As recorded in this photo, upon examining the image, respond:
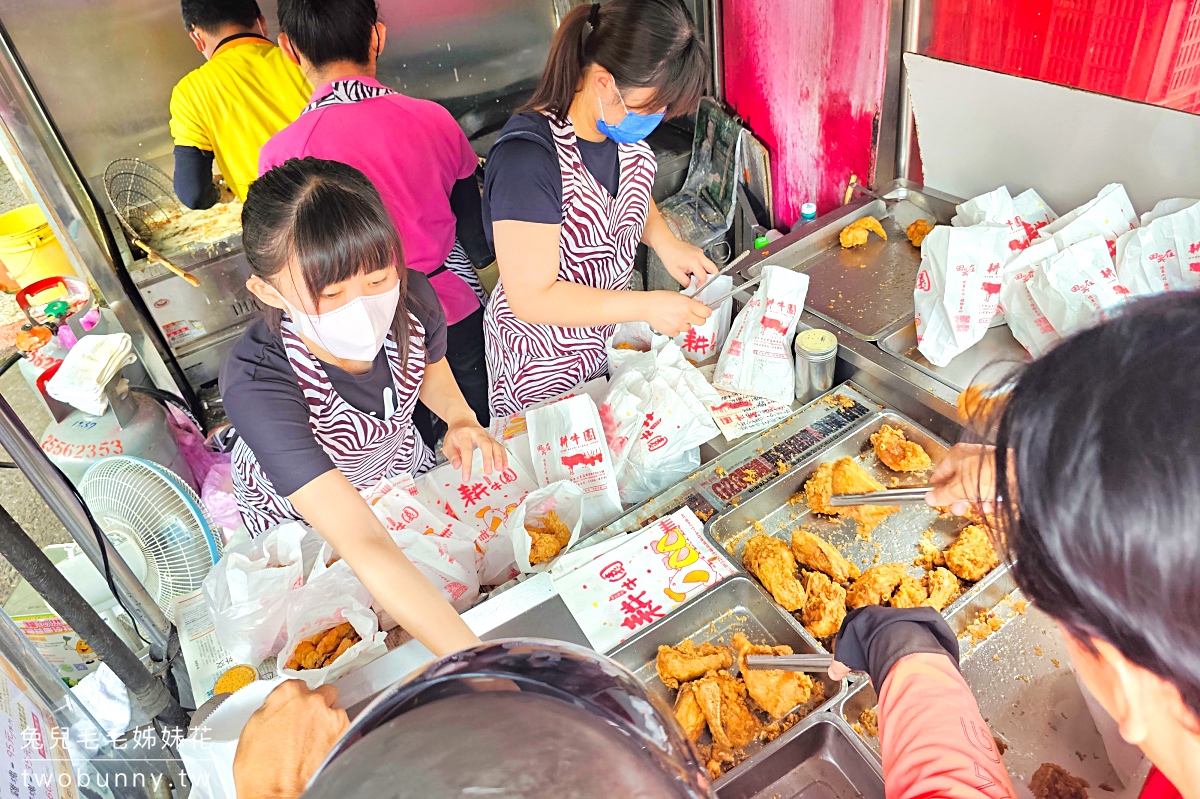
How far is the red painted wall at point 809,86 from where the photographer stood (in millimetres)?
2619

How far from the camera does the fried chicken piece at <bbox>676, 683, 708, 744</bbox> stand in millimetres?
1376

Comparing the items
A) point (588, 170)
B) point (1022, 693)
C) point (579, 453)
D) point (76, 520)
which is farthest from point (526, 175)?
point (1022, 693)

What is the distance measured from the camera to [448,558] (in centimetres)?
166

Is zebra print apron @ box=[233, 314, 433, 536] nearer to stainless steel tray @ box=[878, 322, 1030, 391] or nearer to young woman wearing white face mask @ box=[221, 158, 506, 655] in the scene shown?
young woman wearing white face mask @ box=[221, 158, 506, 655]

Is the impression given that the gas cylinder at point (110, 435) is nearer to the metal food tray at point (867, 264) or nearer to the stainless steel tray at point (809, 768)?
the stainless steel tray at point (809, 768)

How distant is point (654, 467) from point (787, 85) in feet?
6.74

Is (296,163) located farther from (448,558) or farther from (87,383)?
(87,383)

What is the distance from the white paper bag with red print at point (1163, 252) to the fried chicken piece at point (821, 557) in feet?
3.44

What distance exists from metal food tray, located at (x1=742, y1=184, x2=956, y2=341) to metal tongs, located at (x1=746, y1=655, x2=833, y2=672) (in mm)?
1079

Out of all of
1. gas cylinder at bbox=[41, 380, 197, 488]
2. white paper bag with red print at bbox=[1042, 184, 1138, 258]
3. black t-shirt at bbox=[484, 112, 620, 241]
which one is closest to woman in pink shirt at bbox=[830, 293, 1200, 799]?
black t-shirt at bbox=[484, 112, 620, 241]

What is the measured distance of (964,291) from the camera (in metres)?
2.01

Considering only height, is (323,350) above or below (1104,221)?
above

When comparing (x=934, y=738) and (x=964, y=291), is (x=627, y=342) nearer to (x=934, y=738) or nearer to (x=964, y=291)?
(x=964, y=291)

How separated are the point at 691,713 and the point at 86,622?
1.10 m
